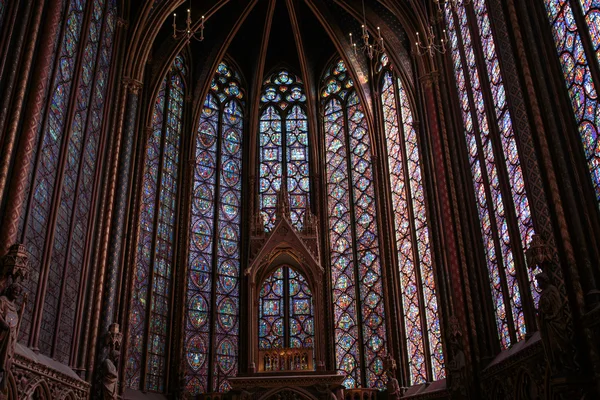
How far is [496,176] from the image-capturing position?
44.4ft

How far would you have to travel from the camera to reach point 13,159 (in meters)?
11.0

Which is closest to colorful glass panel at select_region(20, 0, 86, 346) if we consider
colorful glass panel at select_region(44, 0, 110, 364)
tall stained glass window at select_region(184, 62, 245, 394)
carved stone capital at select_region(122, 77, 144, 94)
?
colorful glass panel at select_region(44, 0, 110, 364)

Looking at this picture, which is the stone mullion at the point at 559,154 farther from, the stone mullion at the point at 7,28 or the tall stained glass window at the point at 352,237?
the tall stained glass window at the point at 352,237

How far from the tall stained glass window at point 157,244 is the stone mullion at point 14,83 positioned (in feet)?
22.7

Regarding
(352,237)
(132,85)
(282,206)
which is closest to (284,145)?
(352,237)

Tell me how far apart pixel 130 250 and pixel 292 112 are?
8.68 m

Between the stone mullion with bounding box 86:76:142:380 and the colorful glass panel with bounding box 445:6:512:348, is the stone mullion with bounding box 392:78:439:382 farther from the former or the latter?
the stone mullion with bounding box 86:76:142:380

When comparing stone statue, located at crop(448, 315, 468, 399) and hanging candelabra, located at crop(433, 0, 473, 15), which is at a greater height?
hanging candelabra, located at crop(433, 0, 473, 15)

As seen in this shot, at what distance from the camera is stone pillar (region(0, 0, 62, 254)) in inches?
415

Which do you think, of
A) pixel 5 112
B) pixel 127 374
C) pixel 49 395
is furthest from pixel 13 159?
pixel 127 374

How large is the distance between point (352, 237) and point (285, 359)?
573 cm

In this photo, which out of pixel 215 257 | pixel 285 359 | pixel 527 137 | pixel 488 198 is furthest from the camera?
pixel 215 257

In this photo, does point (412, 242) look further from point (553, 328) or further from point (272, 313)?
point (553, 328)

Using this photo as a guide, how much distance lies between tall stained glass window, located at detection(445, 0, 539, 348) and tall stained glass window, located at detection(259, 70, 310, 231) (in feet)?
25.2
